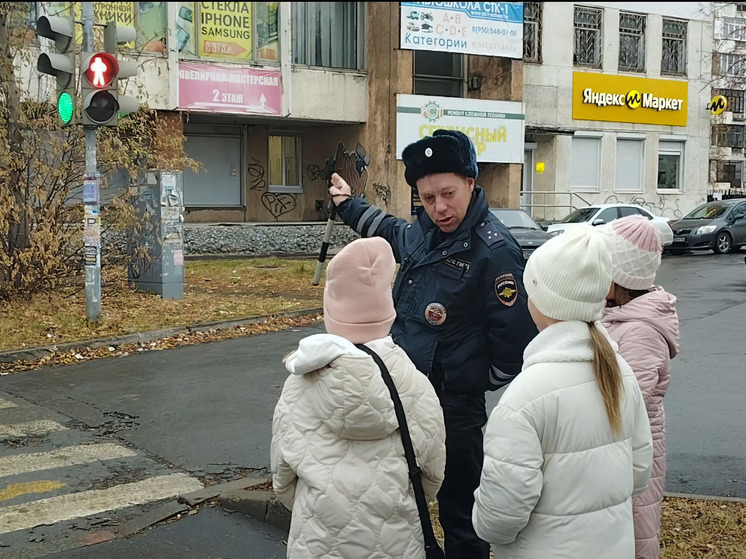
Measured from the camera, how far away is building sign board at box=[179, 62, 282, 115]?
2348 cm

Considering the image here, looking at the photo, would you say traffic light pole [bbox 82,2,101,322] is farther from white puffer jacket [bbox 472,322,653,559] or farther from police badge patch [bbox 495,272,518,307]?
white puffer jacket [bbox 472,322,653,559]

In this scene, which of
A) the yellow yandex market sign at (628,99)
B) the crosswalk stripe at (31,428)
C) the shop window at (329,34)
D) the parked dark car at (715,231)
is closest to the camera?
the crosswalk stripe at (31,428)

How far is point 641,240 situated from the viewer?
3.30 meters

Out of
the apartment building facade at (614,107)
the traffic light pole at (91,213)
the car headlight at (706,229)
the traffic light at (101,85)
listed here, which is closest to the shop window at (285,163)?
the apartment building facade at (614,107)

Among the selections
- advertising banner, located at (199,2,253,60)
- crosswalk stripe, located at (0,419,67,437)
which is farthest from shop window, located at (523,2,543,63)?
crosswalk stripe, located at (0,419,67,437)

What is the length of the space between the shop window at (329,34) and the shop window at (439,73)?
296 cm

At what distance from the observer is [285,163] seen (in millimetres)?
29000

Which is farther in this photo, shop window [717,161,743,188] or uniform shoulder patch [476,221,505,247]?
shop window [717,161,743,188]

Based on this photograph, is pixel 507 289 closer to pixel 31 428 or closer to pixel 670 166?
pixel 31 428

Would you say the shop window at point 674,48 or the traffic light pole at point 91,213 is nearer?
the traffic light pole at point 91,213

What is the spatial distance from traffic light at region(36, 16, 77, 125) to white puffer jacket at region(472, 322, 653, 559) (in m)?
9.67

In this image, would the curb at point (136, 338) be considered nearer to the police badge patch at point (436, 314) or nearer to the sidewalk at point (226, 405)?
the sidewalk at point (226, 405)

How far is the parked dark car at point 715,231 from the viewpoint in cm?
2592

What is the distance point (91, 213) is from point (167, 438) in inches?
218
